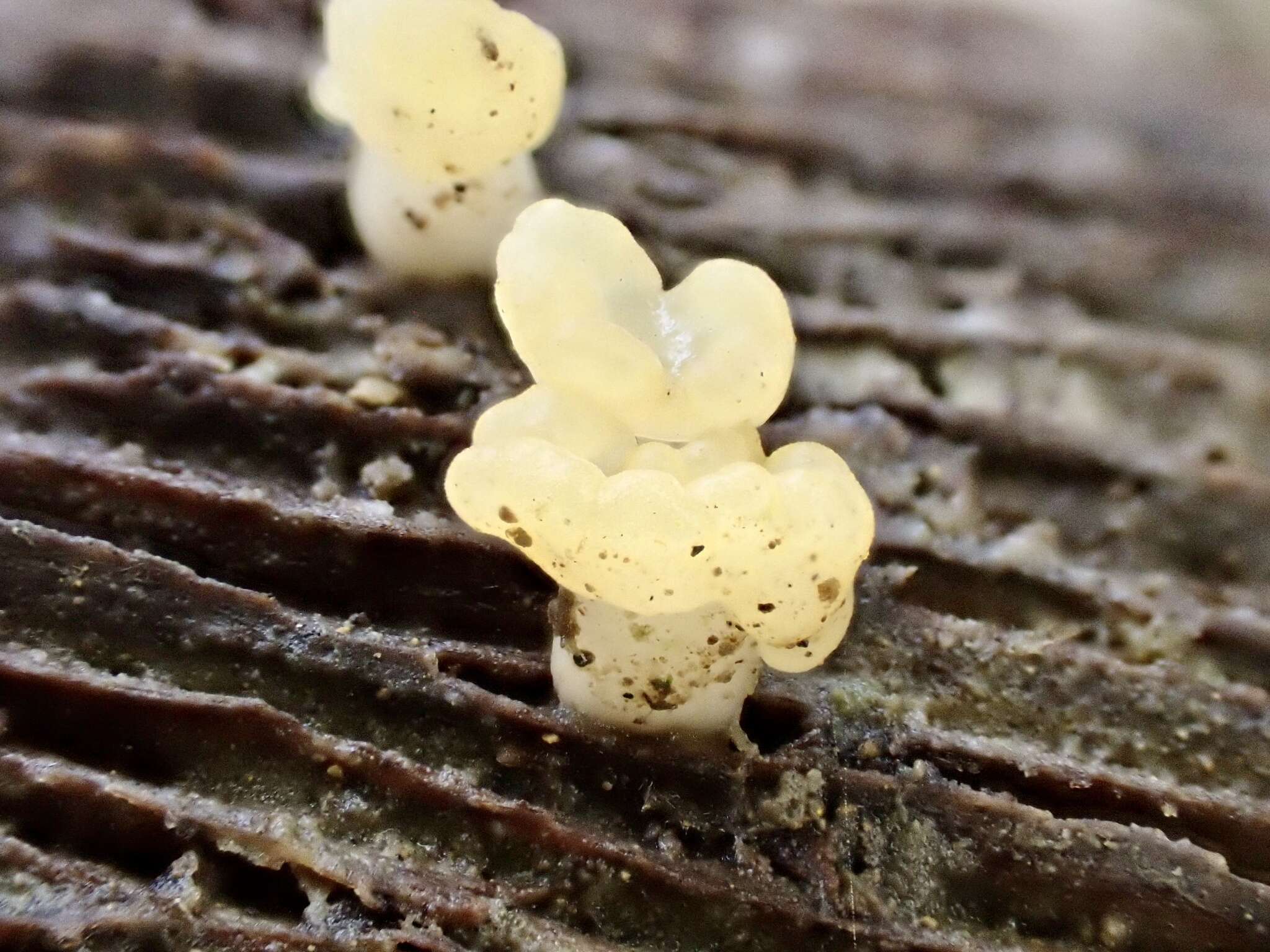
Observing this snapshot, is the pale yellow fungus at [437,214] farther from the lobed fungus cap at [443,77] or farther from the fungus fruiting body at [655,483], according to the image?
the fungus fruiting body at [655,483]

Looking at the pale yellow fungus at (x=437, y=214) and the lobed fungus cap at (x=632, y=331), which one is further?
the pale yellow fungus at (x=437, y=214)

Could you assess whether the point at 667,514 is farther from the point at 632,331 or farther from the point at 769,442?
the point at 769,442

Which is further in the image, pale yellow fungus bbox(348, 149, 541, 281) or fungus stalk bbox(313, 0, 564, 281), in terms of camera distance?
pale yellow fungus bbox(348, 149, 541, 281)

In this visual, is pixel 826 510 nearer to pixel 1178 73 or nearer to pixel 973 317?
pixel 973 317

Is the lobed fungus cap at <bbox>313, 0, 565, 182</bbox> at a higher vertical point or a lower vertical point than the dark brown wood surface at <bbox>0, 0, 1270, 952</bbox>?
higher

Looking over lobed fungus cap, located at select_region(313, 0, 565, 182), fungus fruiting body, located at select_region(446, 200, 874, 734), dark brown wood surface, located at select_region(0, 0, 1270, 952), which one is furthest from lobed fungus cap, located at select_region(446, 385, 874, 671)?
lobed fungus cap, located at select_region(313, 0, 565, 182)

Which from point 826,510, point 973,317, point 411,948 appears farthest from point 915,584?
point 411,948

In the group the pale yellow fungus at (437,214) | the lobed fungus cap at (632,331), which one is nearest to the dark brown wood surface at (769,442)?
the pale yellow fungus at (437,214)

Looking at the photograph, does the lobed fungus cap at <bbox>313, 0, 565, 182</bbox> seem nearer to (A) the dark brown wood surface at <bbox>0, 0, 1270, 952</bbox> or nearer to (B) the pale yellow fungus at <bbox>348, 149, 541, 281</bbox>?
(B) the pale yellow fungus at <bbox>348, 149, 541, 281</bbox>
